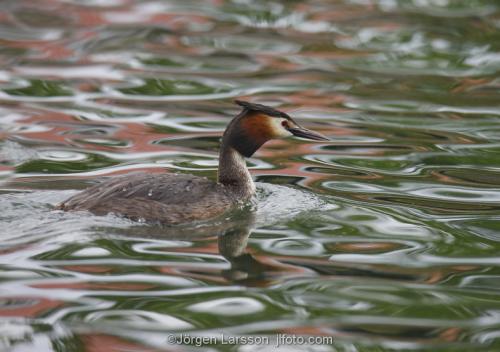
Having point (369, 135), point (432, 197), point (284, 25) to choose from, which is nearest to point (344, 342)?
point (432, 197)

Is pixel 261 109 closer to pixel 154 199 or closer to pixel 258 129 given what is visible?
pixel 258 129

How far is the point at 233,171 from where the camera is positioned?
787cm

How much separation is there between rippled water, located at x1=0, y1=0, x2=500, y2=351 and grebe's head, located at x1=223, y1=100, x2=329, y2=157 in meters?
0.49

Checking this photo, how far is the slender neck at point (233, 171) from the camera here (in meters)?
7.85

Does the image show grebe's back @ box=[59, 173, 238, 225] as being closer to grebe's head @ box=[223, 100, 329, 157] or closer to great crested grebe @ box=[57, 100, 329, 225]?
great crested grebe @ box=[57, 100, 329, 225]

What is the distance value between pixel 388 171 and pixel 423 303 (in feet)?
10.3

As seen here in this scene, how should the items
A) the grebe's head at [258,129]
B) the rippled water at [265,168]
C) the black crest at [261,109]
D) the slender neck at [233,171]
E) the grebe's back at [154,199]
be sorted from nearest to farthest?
1. the rippled water at [265,168]
2. the grebe's back at [154,199]
3. the black crest at [261,109]
4. the grebe's head at [258,129]
5. the slender neck at [233,171]

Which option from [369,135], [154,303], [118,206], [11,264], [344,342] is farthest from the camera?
[369,135]

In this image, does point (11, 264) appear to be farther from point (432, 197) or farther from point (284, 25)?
point (284, 25)

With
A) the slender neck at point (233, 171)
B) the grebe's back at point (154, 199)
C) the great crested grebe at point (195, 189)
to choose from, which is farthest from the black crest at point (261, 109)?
the grebe's back at point (154, 199)

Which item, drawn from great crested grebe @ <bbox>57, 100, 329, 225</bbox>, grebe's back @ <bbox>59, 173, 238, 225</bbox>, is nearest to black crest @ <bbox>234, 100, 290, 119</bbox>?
great crested grebe @ <bbox>57, 100, 329, 225</bbox>

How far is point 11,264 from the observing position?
615 cm

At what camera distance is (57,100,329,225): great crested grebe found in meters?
7.08

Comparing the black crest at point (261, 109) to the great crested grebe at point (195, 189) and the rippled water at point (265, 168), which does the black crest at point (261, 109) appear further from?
the rippled water at point (265, 168)
